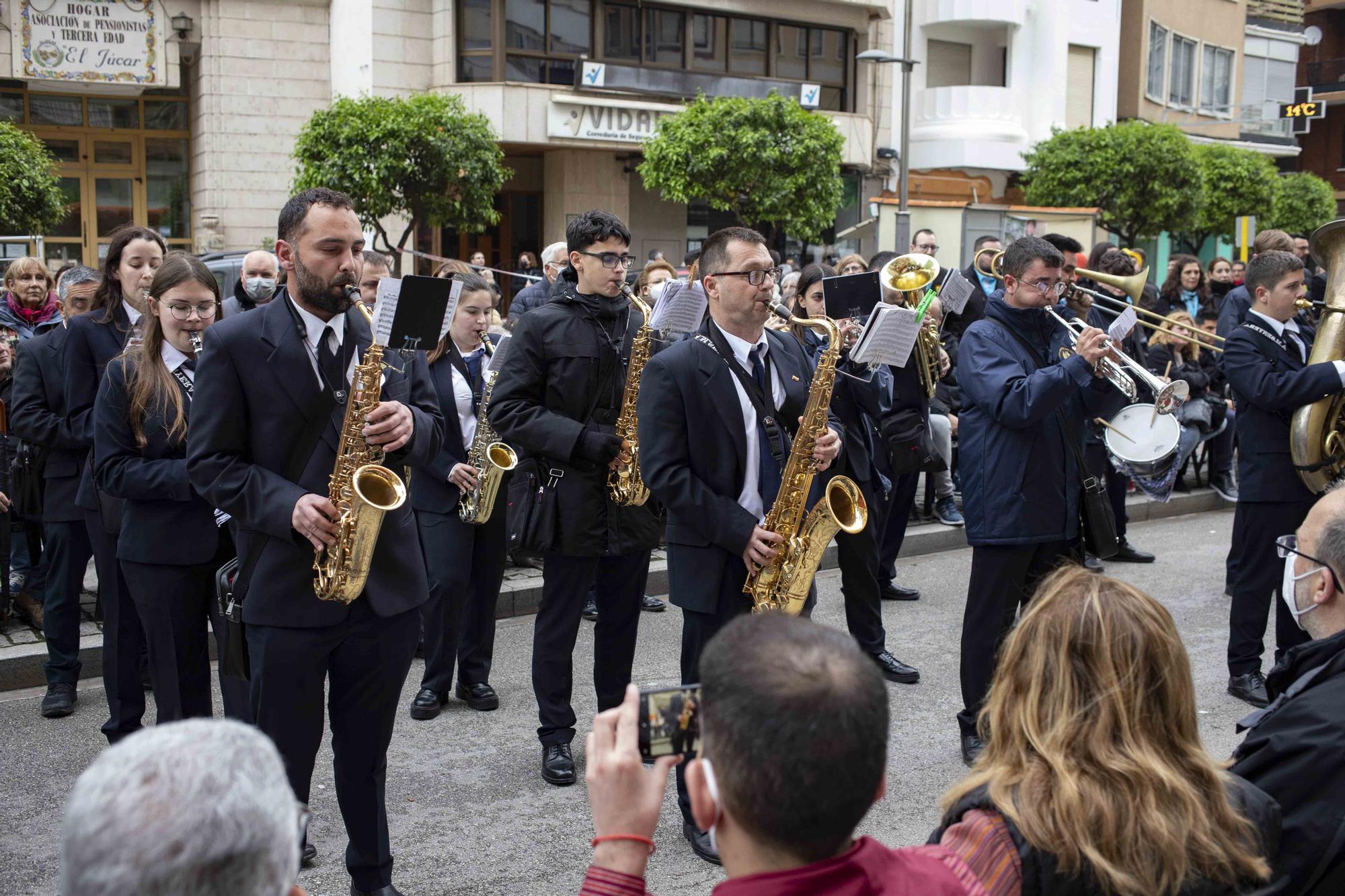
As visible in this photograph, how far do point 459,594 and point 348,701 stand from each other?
211 cm

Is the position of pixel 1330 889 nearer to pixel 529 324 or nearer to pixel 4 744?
pixel 529 324

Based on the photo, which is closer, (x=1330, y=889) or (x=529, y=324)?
(x=1330, y=889)

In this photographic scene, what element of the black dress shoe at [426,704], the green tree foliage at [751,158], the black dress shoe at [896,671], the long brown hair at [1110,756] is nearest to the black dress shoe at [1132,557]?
the black dress shoe at [896,671]

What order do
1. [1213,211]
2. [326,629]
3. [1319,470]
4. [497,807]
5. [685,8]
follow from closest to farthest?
[326,629] → [497,807] → [1319,470] → [685,8] → [1213,211]

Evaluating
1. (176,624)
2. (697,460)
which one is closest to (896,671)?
(697,460)

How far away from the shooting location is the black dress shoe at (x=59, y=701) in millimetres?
5672

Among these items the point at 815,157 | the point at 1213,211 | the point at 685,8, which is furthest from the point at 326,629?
the point at 1213,211

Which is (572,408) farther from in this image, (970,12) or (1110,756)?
(970,12)

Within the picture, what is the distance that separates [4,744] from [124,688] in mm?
940

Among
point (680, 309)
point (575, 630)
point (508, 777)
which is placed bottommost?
point (508, 777)

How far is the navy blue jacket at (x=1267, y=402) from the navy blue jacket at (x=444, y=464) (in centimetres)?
371

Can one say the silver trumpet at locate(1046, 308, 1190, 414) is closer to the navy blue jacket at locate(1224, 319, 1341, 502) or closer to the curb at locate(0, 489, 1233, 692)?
the navy blue jacket at locate(1224, 319, 1341, 502)

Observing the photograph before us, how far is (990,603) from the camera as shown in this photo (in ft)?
17.0

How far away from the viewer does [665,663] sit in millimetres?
6641
